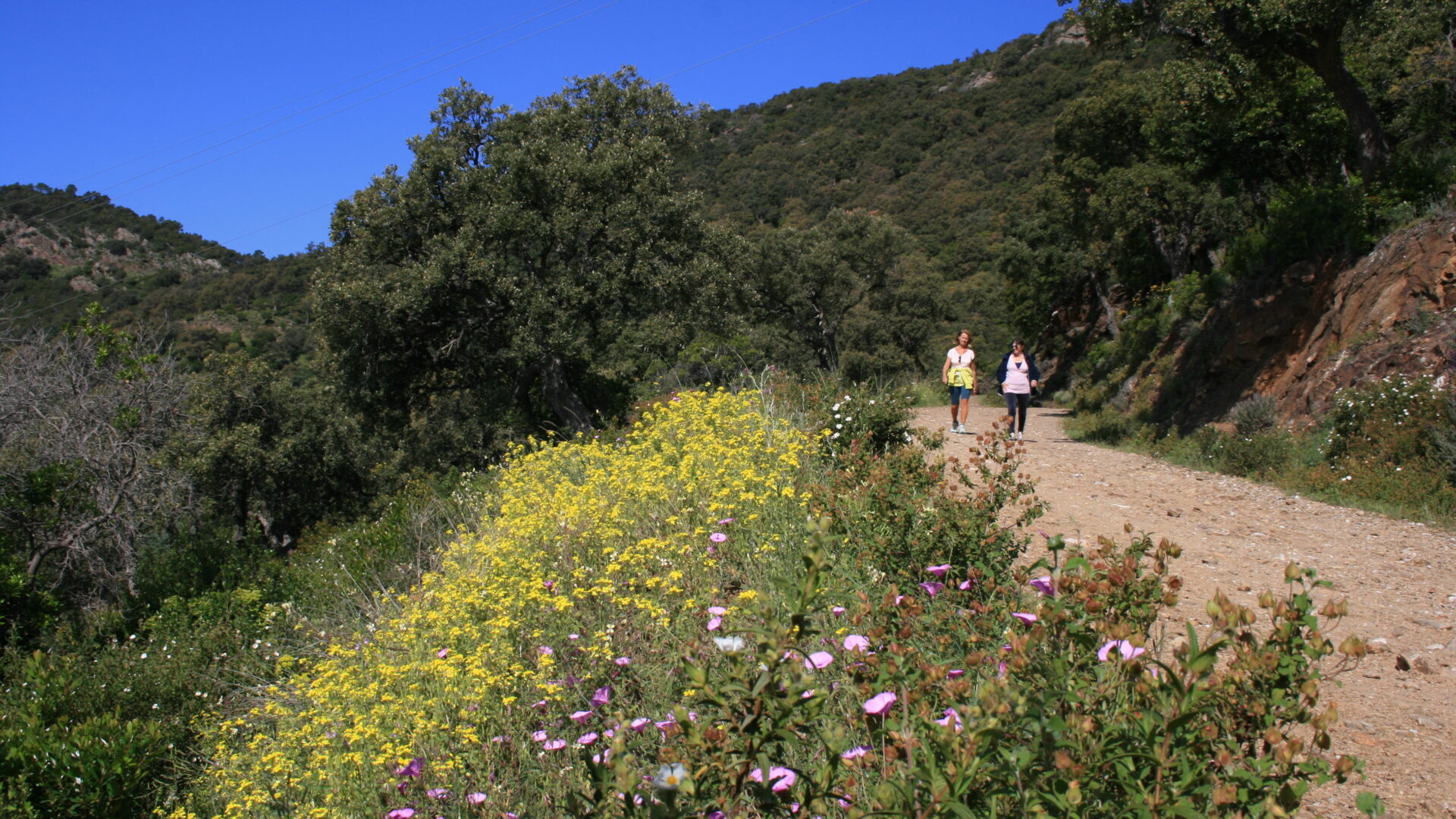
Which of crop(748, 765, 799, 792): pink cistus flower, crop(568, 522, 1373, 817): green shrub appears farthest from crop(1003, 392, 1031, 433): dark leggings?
crop(748, 765, 799, 792): pink cistus flower

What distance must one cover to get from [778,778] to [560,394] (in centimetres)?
1562

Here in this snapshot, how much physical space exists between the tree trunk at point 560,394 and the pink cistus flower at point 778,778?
1456 cm

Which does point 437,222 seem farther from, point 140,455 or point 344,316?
point 140,455

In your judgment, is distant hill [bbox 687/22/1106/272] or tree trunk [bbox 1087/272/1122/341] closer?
tree trunk [bbox 1087/272/1122/341]

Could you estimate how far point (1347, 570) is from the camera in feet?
16.6

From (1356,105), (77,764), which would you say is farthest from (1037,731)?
(1356,105)

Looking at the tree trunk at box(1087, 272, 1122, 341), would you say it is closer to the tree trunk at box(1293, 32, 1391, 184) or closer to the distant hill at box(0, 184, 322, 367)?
the tree trunk at box(1293, 32, 1391, 184)

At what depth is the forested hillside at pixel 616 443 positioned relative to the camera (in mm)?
2920

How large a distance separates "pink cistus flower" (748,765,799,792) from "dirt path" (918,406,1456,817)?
6.06 ft

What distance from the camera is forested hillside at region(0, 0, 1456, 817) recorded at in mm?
2920

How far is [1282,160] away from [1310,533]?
12.4 metres

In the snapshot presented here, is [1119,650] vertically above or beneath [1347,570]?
above

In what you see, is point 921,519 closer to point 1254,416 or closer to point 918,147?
point 1254,416

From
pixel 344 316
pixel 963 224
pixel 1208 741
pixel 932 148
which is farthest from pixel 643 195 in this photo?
pixel 932 148
